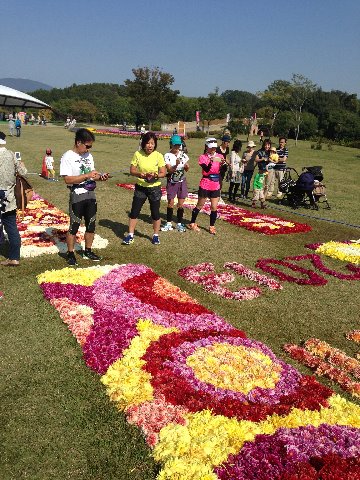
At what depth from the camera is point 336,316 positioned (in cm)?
720

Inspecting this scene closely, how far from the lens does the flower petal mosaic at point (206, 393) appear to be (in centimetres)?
374

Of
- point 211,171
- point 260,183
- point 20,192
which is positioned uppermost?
point 211,171

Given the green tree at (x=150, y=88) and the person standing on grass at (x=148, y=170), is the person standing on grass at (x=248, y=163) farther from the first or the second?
the green tree at (x=150, y=88)

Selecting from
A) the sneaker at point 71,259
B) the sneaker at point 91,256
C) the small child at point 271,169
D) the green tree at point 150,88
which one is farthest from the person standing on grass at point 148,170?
the green tree at point 150,88

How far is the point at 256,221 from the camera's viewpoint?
13703 millimetres

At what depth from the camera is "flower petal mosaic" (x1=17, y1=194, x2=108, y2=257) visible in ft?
31.6

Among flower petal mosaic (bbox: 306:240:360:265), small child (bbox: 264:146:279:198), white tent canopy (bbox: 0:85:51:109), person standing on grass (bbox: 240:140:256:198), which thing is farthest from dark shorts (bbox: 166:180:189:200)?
white tent canopy (bbox: 0:85:51:109)

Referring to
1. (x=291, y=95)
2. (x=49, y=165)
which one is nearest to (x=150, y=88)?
(x=291, y=95)

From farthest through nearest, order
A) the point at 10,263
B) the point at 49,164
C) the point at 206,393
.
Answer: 1. the point at 49,164
2. the point at 10,263
3. the point at 206,393

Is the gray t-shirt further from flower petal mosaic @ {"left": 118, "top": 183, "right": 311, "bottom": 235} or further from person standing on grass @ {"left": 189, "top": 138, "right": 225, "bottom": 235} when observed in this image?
flower petal mosaic @ {"left": 118, "top": 183, "right": 311, "bottom": 235}

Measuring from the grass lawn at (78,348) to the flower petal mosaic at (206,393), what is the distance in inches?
10.5

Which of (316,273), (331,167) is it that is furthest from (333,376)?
(331,167)

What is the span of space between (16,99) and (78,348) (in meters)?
12.7

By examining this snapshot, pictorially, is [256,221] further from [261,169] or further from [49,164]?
[49,164]
